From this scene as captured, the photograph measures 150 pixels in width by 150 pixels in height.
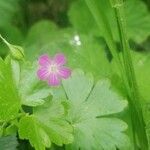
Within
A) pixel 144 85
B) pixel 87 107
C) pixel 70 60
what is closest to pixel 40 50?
pixel 70 60

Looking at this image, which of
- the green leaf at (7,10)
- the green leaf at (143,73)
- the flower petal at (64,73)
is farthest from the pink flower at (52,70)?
the green leaf at (7,10)

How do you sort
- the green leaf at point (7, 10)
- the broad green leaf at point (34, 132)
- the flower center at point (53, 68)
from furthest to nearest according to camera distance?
the green leaf at point (7, 10) < the flower center at point (53, 68) < the broad green leaf at point (34, 132)

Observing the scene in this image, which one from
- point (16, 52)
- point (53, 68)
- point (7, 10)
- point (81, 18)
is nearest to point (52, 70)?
point (53, 68)

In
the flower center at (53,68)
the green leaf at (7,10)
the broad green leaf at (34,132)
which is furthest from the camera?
the green leaf at (7,10)

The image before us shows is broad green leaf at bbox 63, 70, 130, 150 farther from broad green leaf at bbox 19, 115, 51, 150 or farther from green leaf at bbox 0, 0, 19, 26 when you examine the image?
green leaf at bbox 0, 0, 19, 26

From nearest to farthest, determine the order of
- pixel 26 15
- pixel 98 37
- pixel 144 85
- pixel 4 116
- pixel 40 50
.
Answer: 1. pixel 4 116
2. pixel 144 85
3. pixel 40 50
4. pixel 98 37
5. pixel 26 15

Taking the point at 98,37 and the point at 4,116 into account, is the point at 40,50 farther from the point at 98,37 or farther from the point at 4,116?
the point at 4,116

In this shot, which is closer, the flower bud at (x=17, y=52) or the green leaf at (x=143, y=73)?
the flower bud at (x=17, y=52)

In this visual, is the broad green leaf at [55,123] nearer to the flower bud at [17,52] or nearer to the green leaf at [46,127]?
the green leaf at [46,127]
